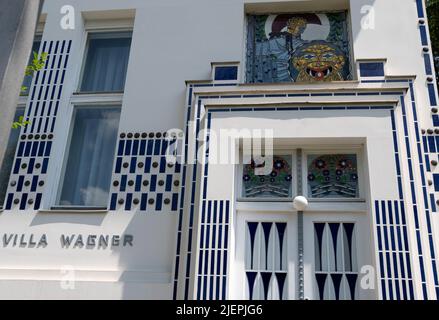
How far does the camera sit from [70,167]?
6.70m

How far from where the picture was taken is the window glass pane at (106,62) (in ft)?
23.6

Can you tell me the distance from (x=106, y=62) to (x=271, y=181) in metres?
2.99

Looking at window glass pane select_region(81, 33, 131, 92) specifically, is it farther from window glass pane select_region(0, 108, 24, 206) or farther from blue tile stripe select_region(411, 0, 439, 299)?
blue tile stripe select_region(411, 0, 439, 299)

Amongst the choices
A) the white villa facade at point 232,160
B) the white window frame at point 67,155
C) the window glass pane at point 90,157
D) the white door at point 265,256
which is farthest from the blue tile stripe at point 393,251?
the window glass pane at point 90,157

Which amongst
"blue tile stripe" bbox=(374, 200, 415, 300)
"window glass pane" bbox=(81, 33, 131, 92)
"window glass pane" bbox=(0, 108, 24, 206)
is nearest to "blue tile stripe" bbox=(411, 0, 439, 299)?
"blue tile stripe" bbox=(374, 200, 415, 300)

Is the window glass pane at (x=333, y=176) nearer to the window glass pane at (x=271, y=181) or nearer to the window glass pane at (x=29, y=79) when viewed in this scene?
the window glass pane at (x=271, y=181)

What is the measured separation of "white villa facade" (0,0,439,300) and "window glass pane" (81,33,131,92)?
0.03 m

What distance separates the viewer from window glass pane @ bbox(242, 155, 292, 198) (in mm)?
5969

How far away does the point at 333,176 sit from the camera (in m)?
5.95

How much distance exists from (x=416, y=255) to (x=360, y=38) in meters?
2.91

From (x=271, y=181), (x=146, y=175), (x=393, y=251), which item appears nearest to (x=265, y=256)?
(x=271, y=181)

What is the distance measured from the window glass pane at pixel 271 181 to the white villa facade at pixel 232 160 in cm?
2

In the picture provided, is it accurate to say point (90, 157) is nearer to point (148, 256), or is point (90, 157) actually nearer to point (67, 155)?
point (67, 155)
